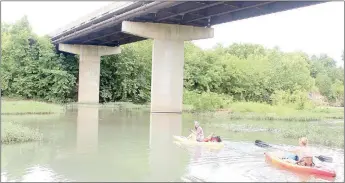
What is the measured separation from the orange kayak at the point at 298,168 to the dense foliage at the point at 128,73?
103ft

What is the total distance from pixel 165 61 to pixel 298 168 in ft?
65.3

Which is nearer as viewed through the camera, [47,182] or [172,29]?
[47,182]

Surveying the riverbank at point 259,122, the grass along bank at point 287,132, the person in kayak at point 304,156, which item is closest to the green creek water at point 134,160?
the person in kayak at point 304,156

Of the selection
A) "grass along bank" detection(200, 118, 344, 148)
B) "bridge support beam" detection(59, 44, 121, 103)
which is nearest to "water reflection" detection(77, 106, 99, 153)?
"grass along bank" detection(200, 118, 344, 148)

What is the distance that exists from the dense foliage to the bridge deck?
780 cm

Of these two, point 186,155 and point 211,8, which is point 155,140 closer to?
point 186,155

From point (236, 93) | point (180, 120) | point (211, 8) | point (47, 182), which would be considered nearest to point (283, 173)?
point (47, 182)

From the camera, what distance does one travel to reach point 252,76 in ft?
165

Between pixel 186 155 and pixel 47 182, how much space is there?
202 inches

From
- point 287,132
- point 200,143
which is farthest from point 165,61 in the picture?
point 200,143

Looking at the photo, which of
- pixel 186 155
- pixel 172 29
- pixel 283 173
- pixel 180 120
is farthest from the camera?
pixel 172 29

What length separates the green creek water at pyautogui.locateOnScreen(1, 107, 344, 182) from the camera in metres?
10.2

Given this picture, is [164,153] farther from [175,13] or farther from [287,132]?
[175,13]

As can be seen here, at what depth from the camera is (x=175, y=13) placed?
87.7 ft
